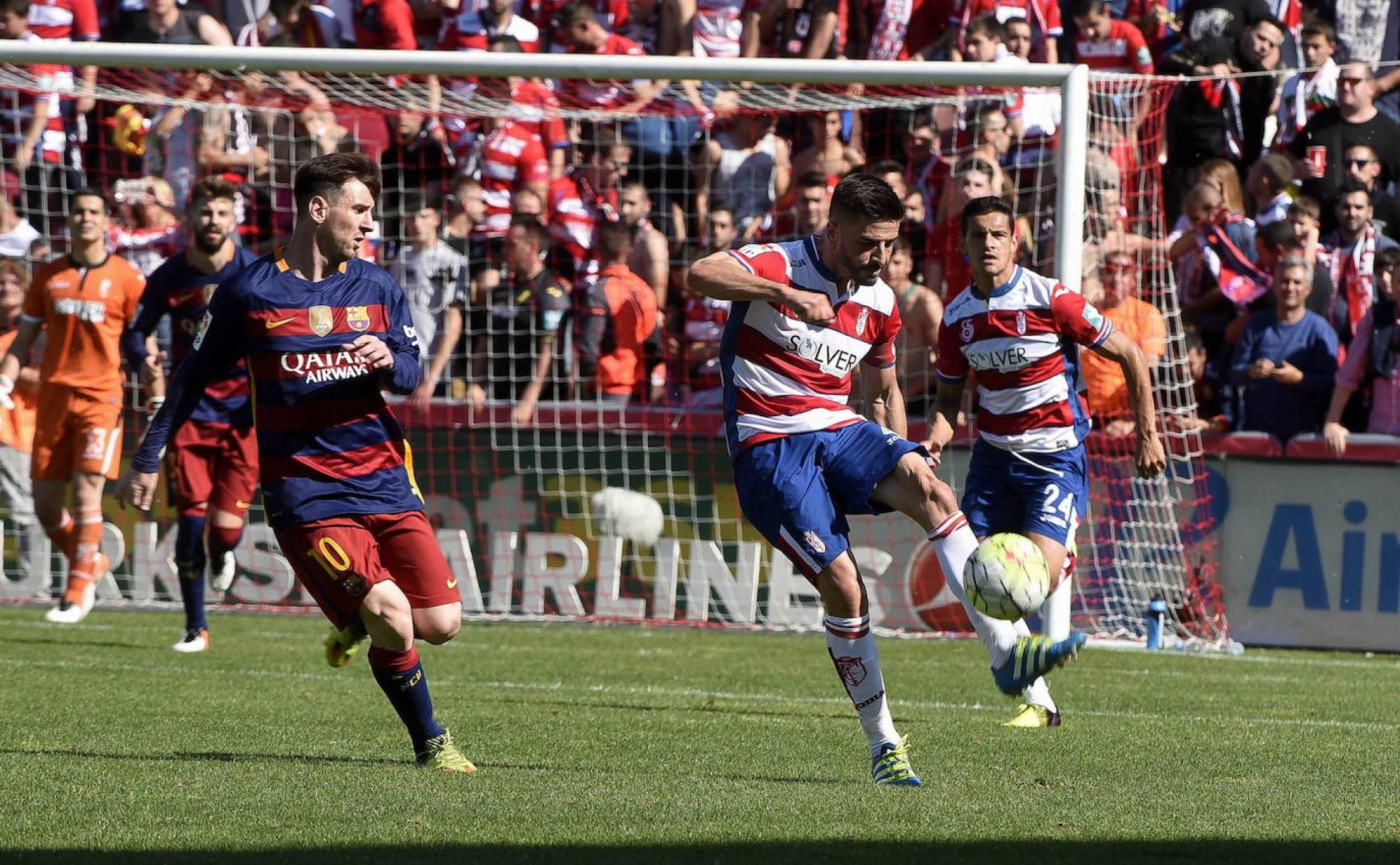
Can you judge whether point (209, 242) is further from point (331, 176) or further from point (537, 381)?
point (331, 176)

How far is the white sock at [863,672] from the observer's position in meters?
6.26

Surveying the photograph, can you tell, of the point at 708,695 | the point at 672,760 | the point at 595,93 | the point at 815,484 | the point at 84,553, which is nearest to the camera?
the point at 815,484

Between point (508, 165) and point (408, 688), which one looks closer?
point (408, 688)

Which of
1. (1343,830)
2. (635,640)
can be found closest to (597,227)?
(635,640)

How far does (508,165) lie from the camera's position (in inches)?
579

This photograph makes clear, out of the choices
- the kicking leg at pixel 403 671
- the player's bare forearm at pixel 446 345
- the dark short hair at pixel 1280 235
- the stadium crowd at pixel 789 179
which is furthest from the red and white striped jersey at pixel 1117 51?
the kicking leg at pixel 403 671

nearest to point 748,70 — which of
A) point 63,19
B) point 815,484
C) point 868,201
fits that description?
point 868,201

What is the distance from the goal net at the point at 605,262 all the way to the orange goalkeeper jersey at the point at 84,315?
135cm

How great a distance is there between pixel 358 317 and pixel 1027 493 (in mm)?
3449

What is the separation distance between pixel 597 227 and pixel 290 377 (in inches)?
314

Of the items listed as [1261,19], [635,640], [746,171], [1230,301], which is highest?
[1261,19]

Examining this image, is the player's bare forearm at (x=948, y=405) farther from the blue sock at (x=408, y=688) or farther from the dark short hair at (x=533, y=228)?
the dark short hair at (x=533, y=228)

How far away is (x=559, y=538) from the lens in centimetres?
1299

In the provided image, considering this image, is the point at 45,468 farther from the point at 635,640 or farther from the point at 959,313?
the point at 959,313
